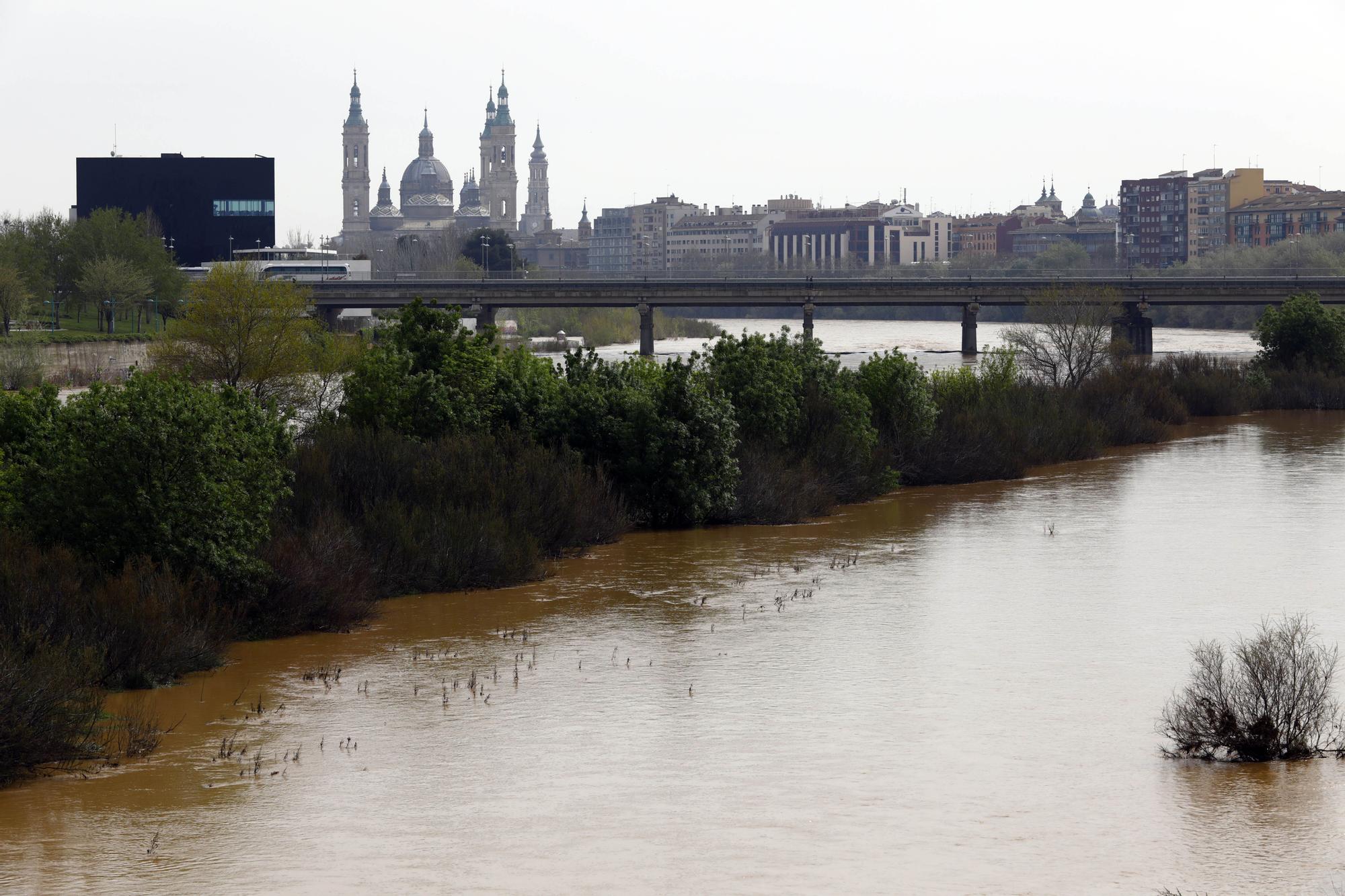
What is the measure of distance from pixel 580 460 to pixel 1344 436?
28.7 metres

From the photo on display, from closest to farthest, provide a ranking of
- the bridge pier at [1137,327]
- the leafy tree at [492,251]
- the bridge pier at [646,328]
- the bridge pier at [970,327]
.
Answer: the bridge pier at [1137,327] → the bridge pier at [970,327] → the bridge pier at [646,328] → the leafy tree at [492,251]

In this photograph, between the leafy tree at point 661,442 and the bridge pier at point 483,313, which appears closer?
the leafy tree at point 661,442

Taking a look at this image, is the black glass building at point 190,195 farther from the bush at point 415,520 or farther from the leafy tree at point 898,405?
the bush at point 415,520

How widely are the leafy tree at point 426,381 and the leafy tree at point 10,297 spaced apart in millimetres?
48177

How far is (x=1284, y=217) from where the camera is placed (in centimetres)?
18200

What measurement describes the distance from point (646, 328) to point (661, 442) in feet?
216

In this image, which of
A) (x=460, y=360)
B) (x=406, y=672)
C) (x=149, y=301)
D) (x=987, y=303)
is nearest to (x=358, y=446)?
(x=460, y=360)

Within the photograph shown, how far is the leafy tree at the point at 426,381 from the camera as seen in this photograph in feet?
92.7

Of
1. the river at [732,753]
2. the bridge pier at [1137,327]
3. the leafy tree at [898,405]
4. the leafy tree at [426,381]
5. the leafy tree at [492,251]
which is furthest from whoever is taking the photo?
the leafy tree at [492,251]

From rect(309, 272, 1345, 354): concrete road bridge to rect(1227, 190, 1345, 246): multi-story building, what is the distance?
3597 inches

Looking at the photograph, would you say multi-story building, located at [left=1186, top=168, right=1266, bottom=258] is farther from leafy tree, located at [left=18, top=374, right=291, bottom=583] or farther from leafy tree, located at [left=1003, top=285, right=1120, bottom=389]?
leafy tree, located at [left=18, top=374, right=291, bottom=583]

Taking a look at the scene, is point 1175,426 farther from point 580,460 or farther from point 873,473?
point 580,460

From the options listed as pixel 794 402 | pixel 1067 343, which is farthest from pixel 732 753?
pixel 1067 343

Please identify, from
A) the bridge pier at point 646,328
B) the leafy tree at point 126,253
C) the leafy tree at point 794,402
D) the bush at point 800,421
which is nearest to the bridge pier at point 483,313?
the bridge pier at point 646,328
